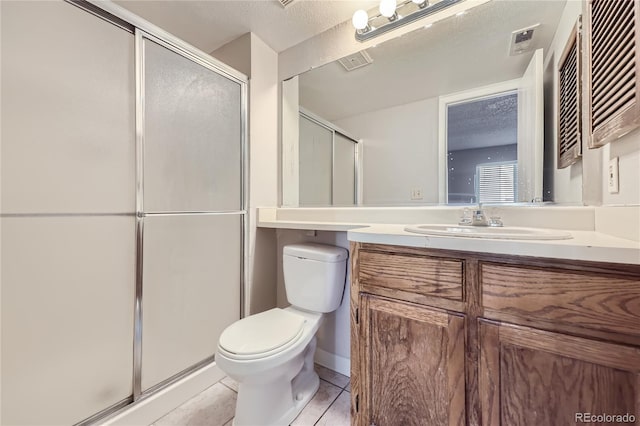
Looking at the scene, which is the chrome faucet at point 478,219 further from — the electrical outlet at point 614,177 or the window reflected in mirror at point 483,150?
the electrical outlet at point 614,177

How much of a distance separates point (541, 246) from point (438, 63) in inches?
49.0

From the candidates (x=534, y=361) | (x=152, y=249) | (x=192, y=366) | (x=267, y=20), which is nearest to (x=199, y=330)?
(x=192, y=366)

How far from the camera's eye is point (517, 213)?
1.16 metres

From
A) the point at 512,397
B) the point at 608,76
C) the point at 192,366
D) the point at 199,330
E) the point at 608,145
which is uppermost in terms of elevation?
the point at 608,76

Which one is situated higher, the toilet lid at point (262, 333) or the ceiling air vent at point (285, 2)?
the ceiling air vent at point (285, 2)

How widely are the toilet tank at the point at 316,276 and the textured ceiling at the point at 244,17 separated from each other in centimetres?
146

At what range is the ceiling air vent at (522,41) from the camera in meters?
1.22

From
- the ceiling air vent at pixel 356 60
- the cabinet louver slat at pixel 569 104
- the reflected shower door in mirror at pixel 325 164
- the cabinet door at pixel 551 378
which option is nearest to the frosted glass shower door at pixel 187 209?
the reflected shower door in mirror at pixel 325 164

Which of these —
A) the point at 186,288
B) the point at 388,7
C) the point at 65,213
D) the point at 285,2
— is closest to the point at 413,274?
the point at 186,288

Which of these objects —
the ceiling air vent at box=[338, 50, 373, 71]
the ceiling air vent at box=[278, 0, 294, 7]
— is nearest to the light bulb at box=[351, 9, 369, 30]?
the ceiling air vent at box=[338, 50, 373, 71]

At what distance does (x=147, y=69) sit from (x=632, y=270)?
191 cm

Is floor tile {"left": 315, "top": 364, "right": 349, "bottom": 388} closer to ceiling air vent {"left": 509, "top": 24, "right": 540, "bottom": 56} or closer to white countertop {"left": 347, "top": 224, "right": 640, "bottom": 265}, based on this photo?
white countertop {"left": 347, "top": 224, "right": 640, "bottom": 265}

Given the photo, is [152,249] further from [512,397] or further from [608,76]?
[608,76]

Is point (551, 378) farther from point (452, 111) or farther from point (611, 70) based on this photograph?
point (452, 111)
